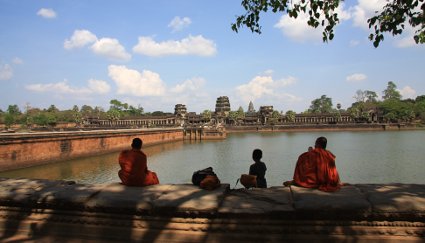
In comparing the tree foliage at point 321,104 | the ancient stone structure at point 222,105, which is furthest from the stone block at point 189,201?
the tree foliage at point 321,104

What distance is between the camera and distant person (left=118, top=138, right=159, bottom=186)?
4.42 meters

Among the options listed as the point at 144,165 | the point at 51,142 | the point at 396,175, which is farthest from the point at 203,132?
the point at 144,165

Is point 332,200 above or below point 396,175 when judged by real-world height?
above

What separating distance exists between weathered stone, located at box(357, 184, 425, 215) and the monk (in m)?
0.34

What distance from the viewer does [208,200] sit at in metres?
3.30

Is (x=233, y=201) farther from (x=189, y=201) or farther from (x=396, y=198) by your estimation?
(x=396, y=198)

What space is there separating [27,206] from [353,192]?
11.8 feet

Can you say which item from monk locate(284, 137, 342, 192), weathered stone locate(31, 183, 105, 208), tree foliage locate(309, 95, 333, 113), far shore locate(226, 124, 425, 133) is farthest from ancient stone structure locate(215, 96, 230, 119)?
weathered stone locate(31, 183, 105, 208)

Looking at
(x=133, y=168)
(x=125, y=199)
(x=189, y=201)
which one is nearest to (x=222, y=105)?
(x=133, y=168)

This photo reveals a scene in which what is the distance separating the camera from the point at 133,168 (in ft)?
14.8

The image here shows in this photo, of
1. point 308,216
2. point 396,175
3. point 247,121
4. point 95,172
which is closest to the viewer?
point 308,216

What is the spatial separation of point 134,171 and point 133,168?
0.05 metres

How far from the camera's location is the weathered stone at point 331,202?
2.94 metres

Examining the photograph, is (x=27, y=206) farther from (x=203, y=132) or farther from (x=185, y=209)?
(x=203, y=132)
